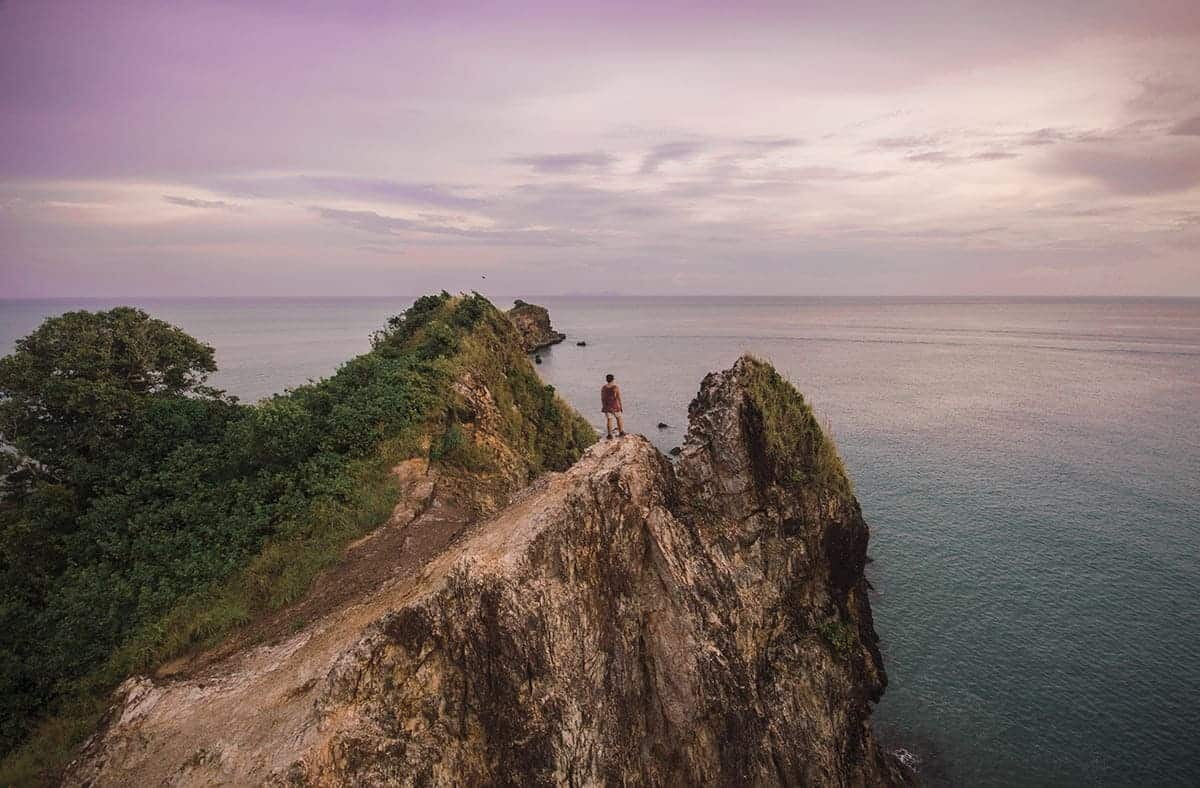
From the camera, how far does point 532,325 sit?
5694 inches

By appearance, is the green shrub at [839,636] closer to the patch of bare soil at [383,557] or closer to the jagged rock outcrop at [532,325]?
the patch of bare soil at [383,557]

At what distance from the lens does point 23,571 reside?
20734mm

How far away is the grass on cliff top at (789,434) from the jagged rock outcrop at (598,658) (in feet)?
0.41

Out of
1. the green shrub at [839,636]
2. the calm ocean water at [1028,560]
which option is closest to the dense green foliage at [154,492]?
the green shrub at [839,636]

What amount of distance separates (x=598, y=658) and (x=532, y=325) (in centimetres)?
13187

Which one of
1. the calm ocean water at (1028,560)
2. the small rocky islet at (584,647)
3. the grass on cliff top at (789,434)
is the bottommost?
the calm ocean water at (1028,560)

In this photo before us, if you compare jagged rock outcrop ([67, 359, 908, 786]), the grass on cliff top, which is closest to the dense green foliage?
jagged rock outcrop ([67, 359, 908, 786])

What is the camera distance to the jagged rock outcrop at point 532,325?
140 meters

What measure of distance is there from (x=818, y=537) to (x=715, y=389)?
7.45m

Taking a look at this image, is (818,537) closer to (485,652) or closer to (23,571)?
(485,652)

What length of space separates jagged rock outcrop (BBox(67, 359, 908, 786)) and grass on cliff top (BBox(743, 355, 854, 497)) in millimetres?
126

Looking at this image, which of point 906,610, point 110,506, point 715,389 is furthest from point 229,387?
point 906,610

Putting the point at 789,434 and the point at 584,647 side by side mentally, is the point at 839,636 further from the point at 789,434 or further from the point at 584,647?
the point at 584,647

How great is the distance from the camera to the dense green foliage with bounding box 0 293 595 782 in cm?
1809
